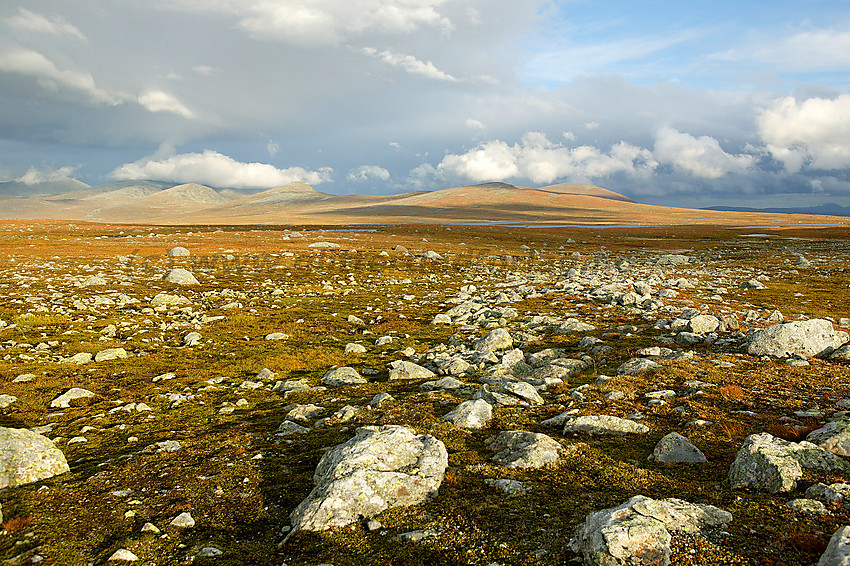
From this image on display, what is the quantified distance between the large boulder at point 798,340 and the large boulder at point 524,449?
10.3 m

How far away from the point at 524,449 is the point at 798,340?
1176 centimetres

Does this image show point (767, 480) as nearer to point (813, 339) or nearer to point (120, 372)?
point (813, 339)

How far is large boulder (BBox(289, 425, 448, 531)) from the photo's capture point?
6.70 meters

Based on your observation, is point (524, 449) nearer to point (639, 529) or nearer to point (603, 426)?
point (603, 426)

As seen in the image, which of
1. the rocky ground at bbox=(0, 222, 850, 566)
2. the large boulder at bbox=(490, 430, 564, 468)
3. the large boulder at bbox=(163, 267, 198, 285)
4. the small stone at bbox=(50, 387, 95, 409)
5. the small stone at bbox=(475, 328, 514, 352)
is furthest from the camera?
the large boulder at bbox=(163, 267, 198, 285)

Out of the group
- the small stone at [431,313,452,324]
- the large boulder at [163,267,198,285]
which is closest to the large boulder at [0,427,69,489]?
the small stone at [431,313,452,324]

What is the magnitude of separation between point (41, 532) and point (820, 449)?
40.8 ft

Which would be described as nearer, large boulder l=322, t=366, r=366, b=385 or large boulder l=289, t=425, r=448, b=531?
large boulder l=289, t=425, r=448, b=531

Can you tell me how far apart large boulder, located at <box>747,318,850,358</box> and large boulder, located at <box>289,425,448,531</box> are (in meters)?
12.5

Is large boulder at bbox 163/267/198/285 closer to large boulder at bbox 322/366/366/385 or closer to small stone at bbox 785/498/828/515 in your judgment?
large boulder at bbox 322/366/366/385

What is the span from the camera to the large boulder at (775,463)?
22.2 ft

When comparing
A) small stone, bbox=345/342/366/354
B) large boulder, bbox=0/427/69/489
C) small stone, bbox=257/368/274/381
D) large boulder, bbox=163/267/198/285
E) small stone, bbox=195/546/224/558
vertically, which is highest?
large boulder, bbox=163/267/198/285

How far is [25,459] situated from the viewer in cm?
802

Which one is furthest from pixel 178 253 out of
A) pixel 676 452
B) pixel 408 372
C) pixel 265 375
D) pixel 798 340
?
pixel 798 340
